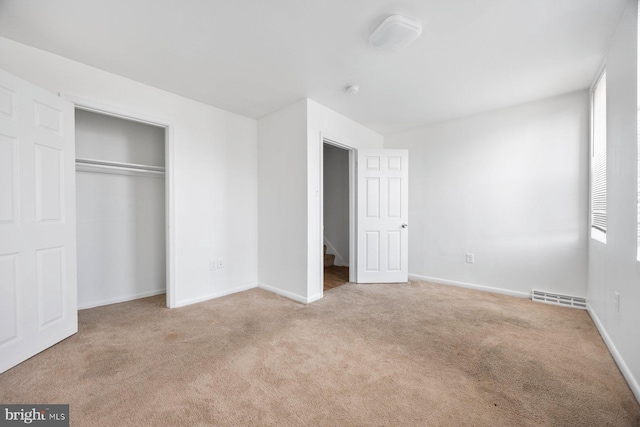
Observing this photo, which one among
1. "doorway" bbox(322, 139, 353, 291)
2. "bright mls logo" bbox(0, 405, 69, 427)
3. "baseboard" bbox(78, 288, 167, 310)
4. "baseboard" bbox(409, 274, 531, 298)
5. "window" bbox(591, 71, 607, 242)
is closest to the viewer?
"bright mls logo" bbox(0, 405, 69, 427)

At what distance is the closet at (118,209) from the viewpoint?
2.86m

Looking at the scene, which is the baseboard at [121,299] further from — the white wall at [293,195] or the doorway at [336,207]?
the doorway at [336,207]

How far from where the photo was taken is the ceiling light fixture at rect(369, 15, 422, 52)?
5.78 feet

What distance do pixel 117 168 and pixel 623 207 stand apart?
4455mm

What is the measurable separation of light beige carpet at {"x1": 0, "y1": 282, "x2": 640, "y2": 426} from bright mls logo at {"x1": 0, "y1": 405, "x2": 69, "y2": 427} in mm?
48

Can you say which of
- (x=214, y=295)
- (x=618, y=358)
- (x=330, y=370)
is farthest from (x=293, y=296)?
(x=618, y=358)

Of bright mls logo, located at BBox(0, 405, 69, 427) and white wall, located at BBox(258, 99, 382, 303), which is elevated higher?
white wall, located at BBox(258, 99, 382, 303)

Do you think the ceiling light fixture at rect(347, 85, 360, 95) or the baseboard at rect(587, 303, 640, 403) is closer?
the baseboard at rect(587, 303, 640, 403)

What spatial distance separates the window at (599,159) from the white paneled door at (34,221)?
458 centimetres

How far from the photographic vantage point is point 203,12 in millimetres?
1731

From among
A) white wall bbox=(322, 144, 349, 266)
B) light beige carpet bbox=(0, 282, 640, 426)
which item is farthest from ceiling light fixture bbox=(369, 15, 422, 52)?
white wall bbox=(322, 144, 349, 266)

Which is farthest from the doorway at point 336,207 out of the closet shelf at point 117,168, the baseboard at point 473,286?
the closet shelf at point 117,168

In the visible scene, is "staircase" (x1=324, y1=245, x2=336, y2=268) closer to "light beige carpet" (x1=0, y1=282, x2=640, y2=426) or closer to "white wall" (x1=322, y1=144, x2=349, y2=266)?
"white wall" (x1=322, y1=144, x2=349, y2=266)

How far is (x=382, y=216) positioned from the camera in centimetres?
394
